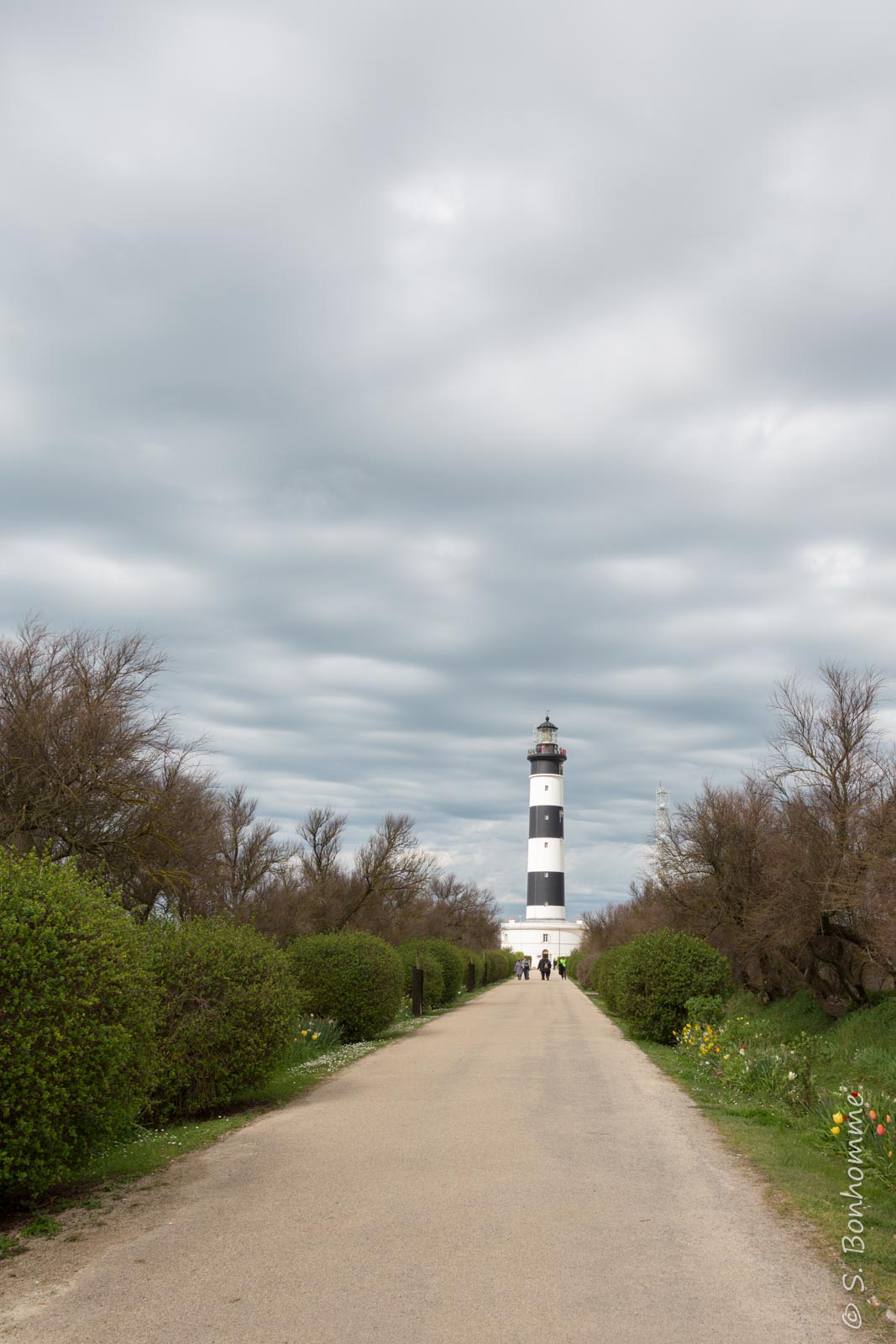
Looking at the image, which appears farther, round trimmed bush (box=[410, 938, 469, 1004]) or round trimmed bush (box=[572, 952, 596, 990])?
round trimmed bush (box=[572, 952, 596, 990])

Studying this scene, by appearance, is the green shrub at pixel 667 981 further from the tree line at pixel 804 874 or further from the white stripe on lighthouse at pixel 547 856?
the white stripe on lighthouse at pixel 547 856

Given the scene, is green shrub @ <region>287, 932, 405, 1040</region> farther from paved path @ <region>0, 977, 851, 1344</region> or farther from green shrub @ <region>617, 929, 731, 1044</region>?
paved path @ <region>0, 977, 851, 1344</region>

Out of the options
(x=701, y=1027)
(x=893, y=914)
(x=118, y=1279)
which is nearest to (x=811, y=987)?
(x=701, y=1027)

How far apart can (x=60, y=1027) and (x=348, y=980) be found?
1270cm

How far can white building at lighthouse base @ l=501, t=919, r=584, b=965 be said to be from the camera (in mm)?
83312

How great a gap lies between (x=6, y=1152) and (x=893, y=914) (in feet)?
38.9

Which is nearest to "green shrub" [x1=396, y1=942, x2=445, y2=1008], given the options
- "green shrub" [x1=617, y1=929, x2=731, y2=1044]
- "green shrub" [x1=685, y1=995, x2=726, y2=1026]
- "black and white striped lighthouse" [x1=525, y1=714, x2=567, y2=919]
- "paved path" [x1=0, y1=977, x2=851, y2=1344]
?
"green shrub" [x1=617, y1=929, x2=731, y2=1044]

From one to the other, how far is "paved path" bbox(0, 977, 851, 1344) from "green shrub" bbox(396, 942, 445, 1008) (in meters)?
17.9

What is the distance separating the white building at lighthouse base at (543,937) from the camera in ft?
273

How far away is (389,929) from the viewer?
145ft

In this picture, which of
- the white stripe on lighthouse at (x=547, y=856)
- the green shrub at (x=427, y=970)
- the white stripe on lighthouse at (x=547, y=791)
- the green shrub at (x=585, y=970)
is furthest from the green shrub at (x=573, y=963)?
the green shrub at (x=427, y=970)

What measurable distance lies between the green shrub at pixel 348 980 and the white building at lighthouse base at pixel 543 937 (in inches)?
2574

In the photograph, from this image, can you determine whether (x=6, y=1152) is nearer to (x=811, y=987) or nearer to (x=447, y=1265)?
(x=447, y=1265)

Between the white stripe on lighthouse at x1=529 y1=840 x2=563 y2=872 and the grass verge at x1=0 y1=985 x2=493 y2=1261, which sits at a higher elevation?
the white stripe on lighthouse at x1=529 y1=840 x2=563 y2=872
